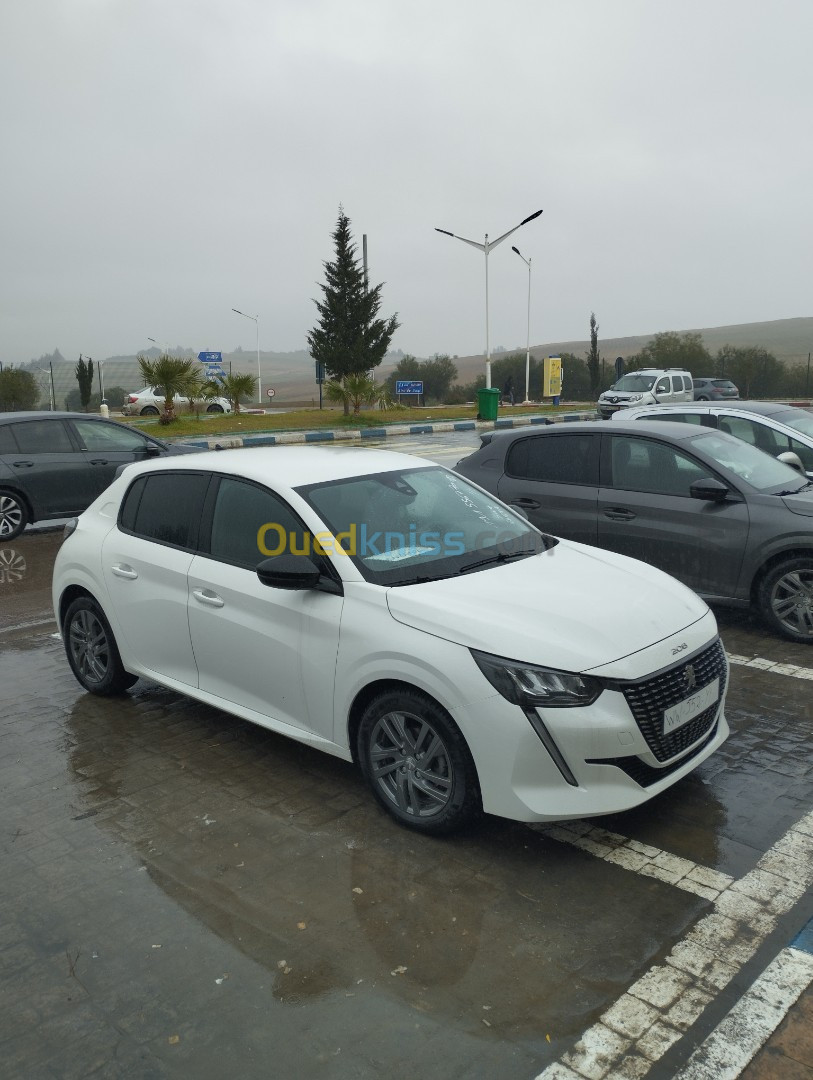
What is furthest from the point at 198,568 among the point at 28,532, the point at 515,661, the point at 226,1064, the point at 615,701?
the point at 28,532

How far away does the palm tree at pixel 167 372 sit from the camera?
89.0ft

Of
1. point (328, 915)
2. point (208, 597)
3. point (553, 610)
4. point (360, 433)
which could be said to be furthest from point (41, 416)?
point (360, 433)

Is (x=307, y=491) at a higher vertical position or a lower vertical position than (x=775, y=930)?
Result: higher

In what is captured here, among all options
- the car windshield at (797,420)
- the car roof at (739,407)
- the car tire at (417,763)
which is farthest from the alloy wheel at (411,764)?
the car windshield at (797,420)

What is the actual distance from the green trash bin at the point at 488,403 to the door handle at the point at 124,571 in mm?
28321

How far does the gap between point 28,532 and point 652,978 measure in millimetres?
11175

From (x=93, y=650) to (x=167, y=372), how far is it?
22453 millimetres

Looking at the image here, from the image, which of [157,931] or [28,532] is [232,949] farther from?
[28,532]

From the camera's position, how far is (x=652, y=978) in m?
3.23

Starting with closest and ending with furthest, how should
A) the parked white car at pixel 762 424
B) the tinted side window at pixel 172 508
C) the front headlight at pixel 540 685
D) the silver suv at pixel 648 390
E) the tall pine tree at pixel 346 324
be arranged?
the front headlight at pixel 540 685, the tinted side window at pixel 172 508, the parked white car at pixel 762 424, the silver suv at pixel 648 390, the tall pine tree at pixel 346 324

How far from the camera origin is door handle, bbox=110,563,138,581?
5453mm

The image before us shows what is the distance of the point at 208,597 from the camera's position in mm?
4953

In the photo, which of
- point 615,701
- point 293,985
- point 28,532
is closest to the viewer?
point 293,985

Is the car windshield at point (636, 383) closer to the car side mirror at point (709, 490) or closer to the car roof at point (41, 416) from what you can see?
the car roof at point (41, 416)
